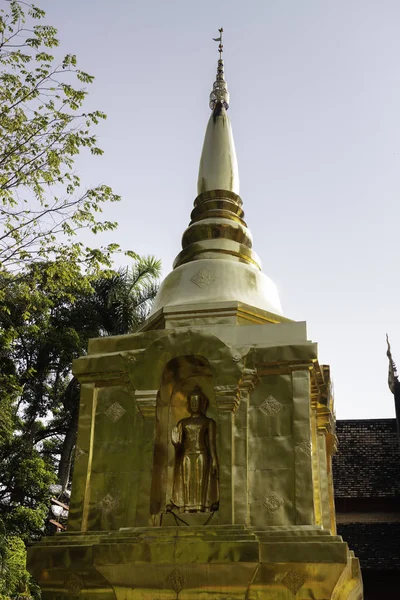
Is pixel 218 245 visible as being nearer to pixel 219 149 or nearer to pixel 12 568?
pixel 219 149

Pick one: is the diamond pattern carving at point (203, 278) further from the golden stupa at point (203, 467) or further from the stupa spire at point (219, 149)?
the stupa spire at point (219, 149)

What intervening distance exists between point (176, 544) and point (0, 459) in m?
13.4

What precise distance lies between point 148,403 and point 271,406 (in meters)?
1.43

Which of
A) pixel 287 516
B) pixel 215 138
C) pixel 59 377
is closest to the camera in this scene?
pixel 287 516

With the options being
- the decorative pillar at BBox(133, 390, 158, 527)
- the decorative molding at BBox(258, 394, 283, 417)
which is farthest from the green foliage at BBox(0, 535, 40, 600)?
the decorative molding at BBox(258, 394, 283, 417)

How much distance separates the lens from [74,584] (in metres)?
7.57

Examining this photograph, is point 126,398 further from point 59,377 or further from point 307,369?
point 59,377

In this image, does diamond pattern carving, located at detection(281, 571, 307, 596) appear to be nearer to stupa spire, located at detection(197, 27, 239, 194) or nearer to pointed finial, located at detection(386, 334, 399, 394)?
stupa spire, located at detection(197, 27, 239, 194)

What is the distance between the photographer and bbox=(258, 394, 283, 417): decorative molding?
7.94 meters

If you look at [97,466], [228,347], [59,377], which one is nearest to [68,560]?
[97,466]

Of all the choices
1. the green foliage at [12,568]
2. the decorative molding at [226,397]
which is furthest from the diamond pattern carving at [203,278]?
the green foliage at [12,568]

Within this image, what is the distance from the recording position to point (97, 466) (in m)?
8.23

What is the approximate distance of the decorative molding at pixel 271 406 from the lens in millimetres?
7938

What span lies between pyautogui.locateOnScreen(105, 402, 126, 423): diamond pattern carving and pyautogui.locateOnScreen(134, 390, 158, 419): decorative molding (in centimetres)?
47
